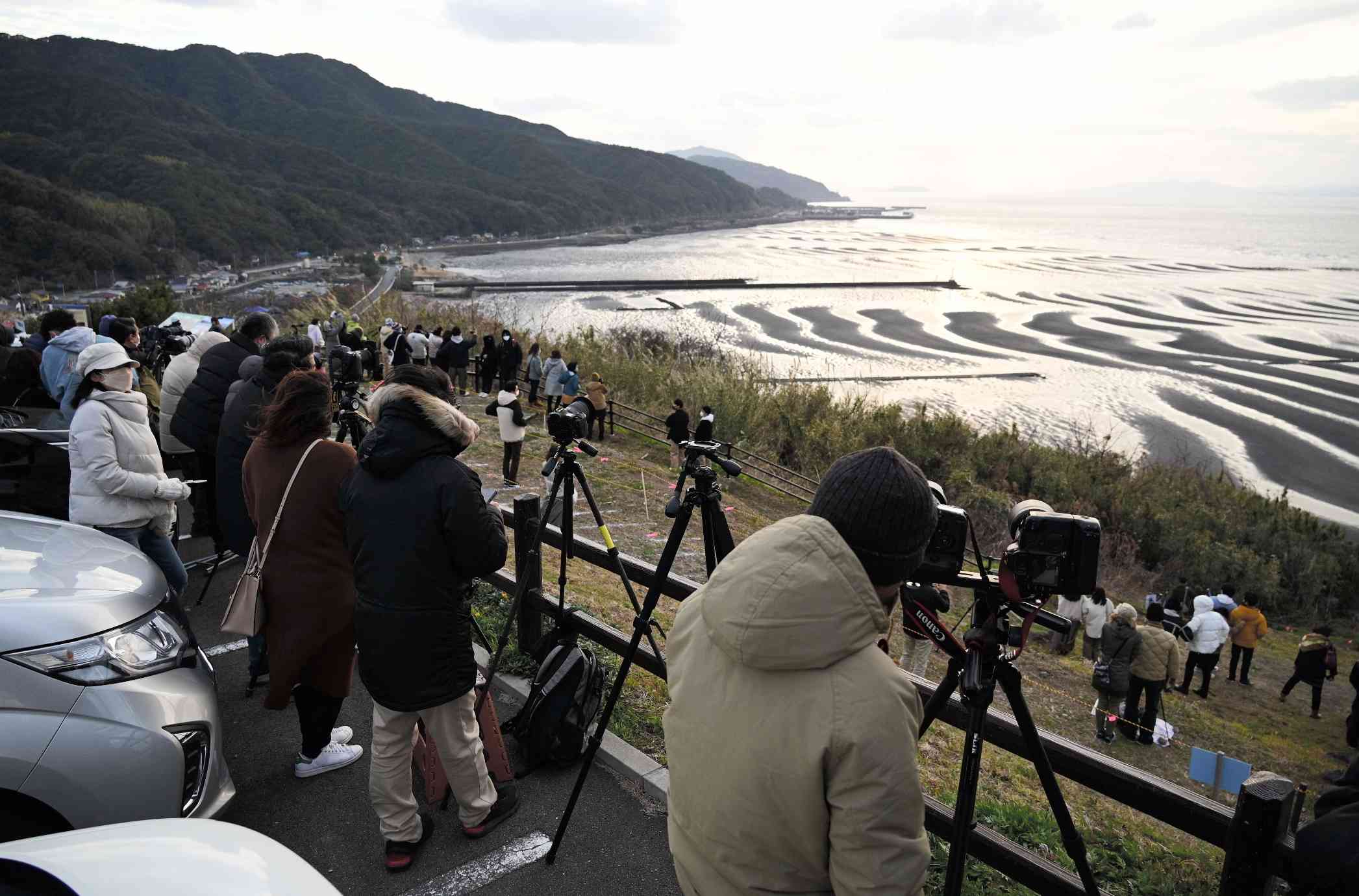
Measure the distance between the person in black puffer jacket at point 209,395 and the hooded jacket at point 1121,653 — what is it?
907 centimetres

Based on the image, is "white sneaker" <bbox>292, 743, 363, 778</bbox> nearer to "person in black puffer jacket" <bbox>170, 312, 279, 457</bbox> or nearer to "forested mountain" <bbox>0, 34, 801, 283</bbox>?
"person in black puffer jacket" <bbox>170, 312, 279, 457</bbox>

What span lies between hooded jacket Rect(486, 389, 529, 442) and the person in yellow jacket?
36.4ft

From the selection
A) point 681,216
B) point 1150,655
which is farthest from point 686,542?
point 681,216

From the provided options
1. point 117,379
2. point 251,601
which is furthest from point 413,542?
point 117,379

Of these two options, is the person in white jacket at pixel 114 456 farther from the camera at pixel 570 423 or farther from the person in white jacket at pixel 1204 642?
the person in white jacket at pixel 1204 642

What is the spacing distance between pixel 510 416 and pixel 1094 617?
860 cm

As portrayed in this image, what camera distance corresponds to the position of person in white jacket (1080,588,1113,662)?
38.3 ft

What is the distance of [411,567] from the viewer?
122 inches

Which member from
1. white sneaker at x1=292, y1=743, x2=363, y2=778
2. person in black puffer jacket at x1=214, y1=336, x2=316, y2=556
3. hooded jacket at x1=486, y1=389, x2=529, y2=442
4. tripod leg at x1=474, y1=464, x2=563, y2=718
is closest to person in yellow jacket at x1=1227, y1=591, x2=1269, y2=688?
hooded jacket at x1=486, y1=389, x2=529, y2=442

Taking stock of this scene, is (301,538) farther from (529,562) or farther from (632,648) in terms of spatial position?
(632,648)

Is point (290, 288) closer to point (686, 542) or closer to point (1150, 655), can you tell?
point (686, 542)

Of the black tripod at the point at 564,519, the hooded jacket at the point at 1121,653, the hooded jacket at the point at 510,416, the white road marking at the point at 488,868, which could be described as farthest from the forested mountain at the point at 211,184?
the white road marking at the point at 488,868

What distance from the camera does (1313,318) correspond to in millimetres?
50406

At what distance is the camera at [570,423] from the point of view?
4324 mm
